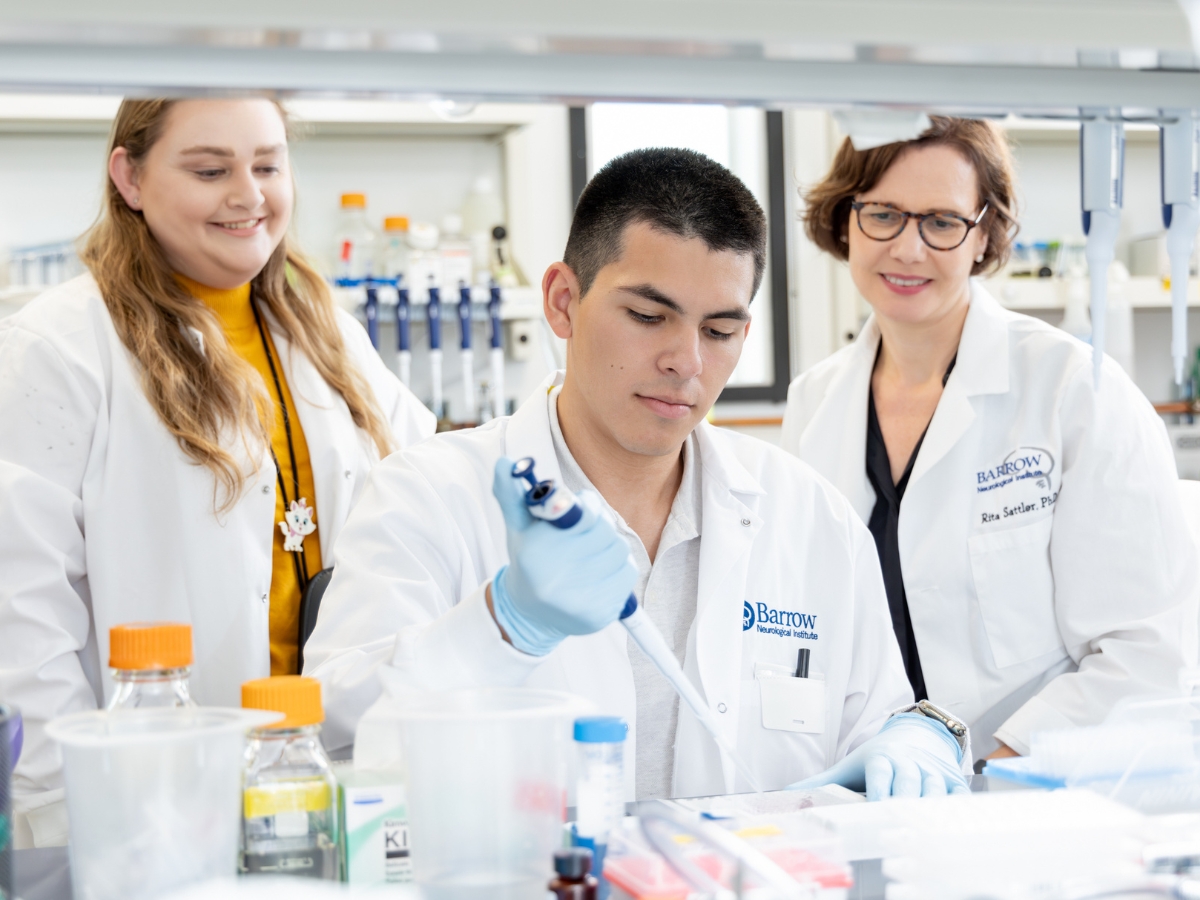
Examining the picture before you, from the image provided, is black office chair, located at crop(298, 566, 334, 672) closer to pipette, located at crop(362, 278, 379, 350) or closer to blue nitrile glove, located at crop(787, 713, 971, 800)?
blue nitrile glove, located at crop(787, 713, 971, 800)

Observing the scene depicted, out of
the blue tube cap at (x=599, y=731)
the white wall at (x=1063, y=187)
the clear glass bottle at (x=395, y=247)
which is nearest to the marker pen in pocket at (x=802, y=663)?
the blue tube cap at (x=599, y=731)

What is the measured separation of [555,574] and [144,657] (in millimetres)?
320

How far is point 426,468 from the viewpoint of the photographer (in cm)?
152

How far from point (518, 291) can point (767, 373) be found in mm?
1070

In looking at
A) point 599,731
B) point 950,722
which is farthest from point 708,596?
point 599,731

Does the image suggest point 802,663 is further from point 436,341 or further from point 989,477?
Result: point 436,341

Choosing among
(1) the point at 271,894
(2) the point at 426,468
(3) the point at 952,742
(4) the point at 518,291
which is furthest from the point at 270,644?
(4) the point at 518,291

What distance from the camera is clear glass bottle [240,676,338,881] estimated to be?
83 centimetres

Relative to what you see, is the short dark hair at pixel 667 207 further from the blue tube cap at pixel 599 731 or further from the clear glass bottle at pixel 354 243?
the clear glass bottle at pixel 354 243

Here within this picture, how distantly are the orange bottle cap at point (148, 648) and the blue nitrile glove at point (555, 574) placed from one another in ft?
0.90

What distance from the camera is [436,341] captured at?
3268 millimetres

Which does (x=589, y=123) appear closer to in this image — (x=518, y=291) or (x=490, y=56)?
(x=518, y=291)

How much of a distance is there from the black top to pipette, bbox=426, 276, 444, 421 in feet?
4.67

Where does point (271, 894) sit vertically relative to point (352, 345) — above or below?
below
